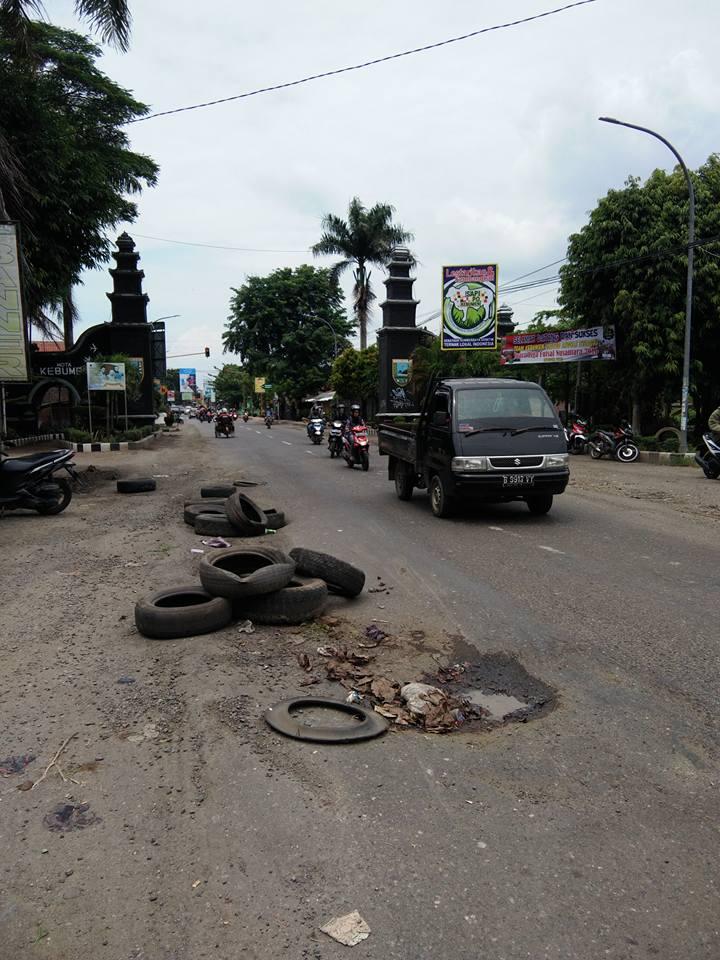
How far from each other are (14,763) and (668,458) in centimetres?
1978

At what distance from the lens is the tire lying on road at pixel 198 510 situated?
963cm

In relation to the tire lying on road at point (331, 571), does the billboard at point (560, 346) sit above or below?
above

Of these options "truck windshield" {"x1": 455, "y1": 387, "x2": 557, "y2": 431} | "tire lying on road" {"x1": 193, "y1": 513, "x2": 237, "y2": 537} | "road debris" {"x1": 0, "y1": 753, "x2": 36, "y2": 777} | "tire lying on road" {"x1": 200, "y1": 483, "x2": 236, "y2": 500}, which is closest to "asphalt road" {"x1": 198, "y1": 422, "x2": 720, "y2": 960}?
"road debris" {"x1": 0, "y1": 753, "x2": 36, "y2": 777}

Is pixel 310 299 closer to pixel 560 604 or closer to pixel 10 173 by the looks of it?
pixel 10 173

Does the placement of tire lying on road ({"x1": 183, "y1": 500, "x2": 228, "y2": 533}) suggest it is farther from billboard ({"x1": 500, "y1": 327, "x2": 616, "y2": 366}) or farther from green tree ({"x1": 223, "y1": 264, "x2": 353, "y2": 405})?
green tree ({"x1": 223, "y1": 264, "x2": 353, "y2": 405})

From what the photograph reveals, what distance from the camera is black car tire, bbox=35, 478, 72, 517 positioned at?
10836mm

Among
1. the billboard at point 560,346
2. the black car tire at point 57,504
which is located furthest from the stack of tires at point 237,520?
the billboard at point 560,346

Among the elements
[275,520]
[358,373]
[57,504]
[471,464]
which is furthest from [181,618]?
[358,373]

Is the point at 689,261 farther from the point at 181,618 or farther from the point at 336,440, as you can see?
the point at 181,618

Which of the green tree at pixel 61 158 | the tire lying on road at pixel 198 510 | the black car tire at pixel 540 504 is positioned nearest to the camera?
the tire lying on road at pixel 198 510

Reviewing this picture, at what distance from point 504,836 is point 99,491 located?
499 inches

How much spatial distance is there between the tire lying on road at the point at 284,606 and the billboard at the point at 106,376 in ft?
88.5

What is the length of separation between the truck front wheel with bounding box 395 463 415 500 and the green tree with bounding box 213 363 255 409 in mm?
105776

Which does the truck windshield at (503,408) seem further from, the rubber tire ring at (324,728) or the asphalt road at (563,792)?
the rubber tire ring at (324,728)
